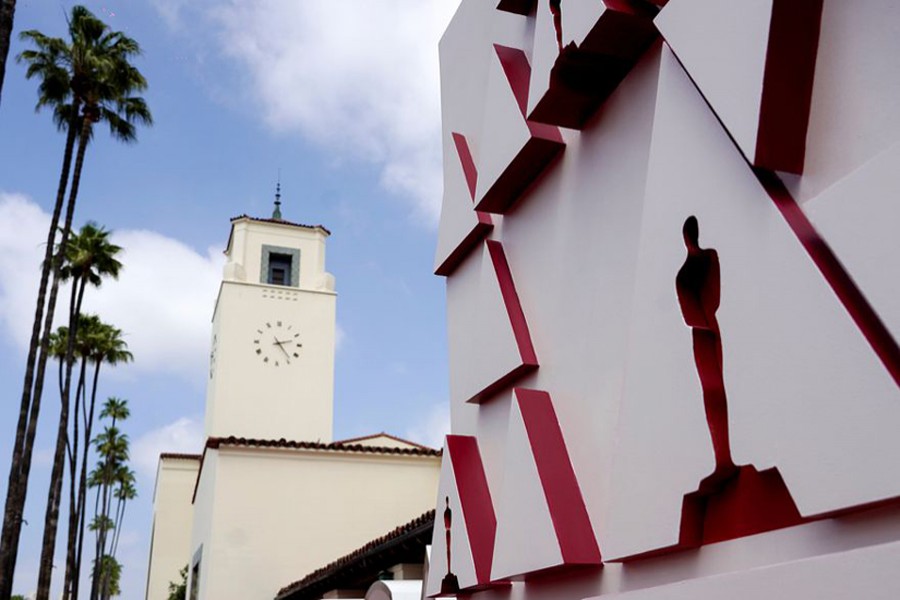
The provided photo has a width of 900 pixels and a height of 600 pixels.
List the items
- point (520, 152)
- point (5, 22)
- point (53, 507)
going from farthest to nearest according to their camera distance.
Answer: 1. point (53, 507)
2. point (5, 22)
3. point (520, 152)

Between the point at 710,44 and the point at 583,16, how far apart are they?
3.84 ft

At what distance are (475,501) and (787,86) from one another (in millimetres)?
4074

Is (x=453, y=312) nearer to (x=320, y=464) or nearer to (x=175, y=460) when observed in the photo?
(x=320, y=464)

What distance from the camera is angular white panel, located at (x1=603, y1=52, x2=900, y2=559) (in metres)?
2.75

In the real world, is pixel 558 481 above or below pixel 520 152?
below

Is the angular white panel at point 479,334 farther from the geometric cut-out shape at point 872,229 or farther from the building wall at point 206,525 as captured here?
the building wall at point 206,525

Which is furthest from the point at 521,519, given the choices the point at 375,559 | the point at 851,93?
the point at 375,559

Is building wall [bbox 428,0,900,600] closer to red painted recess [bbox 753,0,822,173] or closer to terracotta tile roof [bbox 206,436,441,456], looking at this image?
red painted recess [bbox 753,0,822,173]

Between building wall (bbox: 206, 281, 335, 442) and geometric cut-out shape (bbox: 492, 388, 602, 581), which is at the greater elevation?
building wall (bbox: 206, 281, 335, 442)

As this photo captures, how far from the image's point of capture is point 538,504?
16.5ft

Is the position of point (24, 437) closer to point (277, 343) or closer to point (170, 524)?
point (277, 343)

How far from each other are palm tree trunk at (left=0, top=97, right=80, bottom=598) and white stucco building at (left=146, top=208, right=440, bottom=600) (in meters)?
4.06

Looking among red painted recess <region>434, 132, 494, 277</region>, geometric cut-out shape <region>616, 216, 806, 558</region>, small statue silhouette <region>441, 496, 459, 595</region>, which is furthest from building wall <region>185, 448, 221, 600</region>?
geometric cut-out shape <region>616, 216, 806, 558</region>

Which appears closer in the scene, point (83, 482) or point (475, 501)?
point (475, 501)
